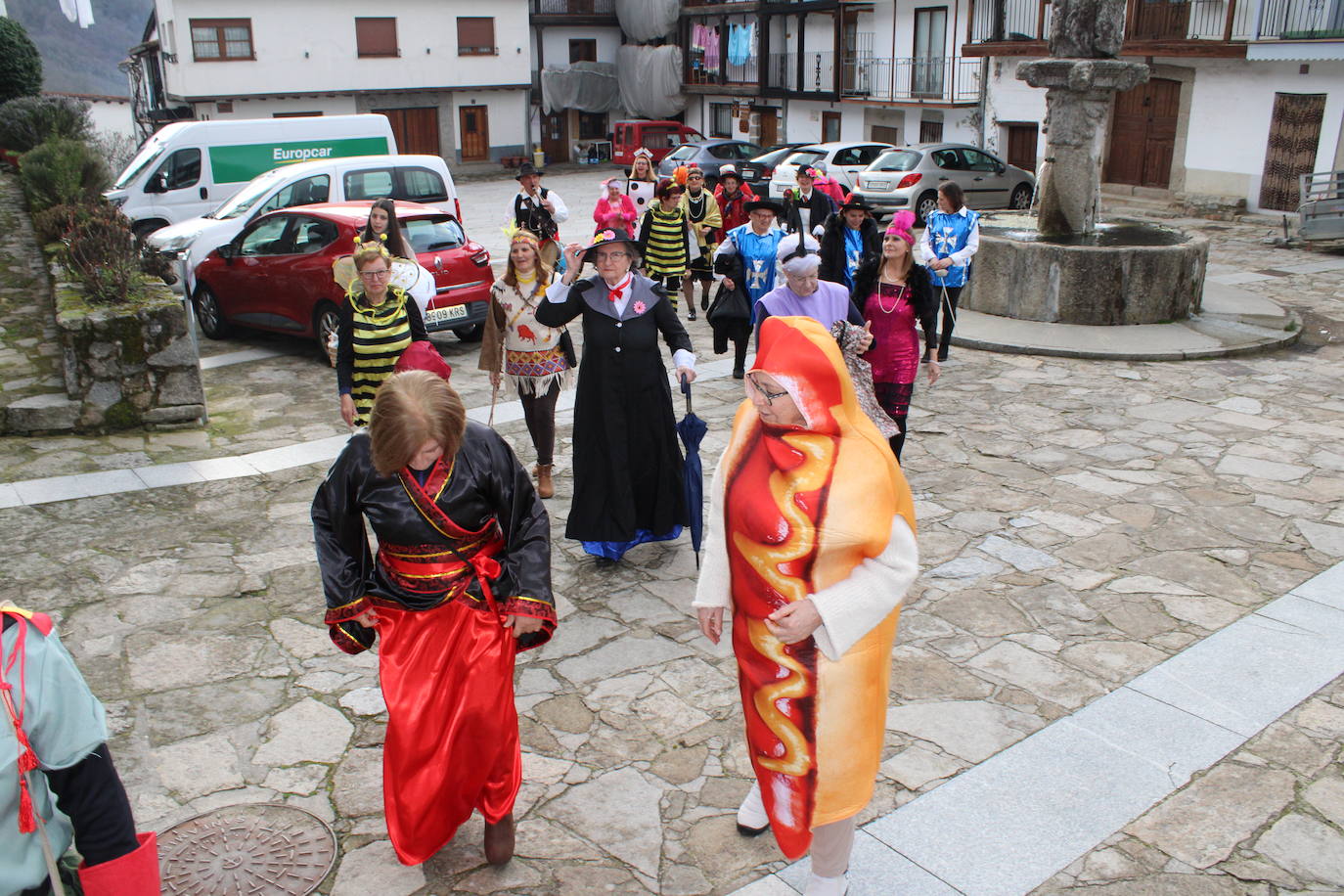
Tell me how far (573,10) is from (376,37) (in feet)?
28.4

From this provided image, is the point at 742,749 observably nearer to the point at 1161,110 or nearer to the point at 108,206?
the point at 108,206

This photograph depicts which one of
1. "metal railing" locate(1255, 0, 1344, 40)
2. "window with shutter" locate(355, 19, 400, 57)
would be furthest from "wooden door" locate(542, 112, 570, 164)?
"metal railing" locate(1255, 0, 1344, 40)

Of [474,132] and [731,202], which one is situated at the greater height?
[474,132]

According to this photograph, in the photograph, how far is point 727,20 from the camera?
37.9 m

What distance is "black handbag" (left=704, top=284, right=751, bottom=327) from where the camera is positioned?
949cm

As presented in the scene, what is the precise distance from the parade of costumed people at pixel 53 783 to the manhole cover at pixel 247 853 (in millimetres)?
1428

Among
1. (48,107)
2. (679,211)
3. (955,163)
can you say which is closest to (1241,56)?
(955,163)

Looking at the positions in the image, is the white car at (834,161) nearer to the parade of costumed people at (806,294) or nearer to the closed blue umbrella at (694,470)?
the parade of costumed people at (806,294)

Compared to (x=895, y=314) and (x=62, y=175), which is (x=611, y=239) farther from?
(x=62, y=175)

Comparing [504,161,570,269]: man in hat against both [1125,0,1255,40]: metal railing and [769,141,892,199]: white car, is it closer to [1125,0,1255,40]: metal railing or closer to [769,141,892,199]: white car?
[769,141,892,199]: white car

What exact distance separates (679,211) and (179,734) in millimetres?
8170

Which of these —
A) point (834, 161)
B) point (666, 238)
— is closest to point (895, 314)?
point (666, 238)

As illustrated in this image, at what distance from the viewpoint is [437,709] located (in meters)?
3.52

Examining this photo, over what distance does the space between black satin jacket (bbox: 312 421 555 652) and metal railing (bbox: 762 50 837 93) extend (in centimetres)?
3214
